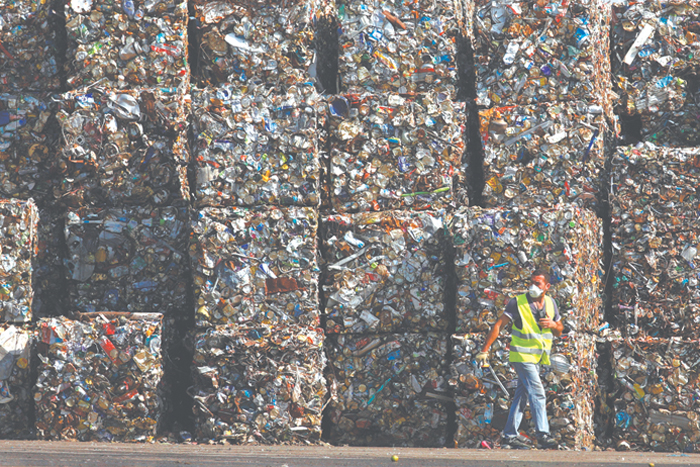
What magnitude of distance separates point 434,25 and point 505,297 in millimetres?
1921

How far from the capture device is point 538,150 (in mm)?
4723

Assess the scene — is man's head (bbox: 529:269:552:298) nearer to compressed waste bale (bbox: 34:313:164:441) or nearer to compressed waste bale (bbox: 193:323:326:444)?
compressed waste bale (bbox: 193:323:326:444)

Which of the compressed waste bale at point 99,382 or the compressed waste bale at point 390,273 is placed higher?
the compressed waste bale at point 390,273

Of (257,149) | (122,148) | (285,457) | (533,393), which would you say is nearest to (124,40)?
(122,148)

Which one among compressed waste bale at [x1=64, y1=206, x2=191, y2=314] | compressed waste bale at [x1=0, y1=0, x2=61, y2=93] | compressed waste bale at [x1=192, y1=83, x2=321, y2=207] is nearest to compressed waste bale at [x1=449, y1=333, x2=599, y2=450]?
compressed waste bale at [x1=192, y1=83, x2=321, y2=207]

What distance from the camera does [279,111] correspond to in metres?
4.64

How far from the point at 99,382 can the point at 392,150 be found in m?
2.49

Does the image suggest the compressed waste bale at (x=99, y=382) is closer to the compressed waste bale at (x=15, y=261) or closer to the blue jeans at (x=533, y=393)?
the compressed waste bale at (x=15, y=261)

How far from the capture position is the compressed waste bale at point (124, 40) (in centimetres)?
476

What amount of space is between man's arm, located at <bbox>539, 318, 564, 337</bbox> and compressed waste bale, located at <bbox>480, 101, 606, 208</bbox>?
2.70 feet

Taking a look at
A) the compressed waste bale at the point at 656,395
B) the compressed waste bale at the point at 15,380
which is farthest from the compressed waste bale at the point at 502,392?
the compressed waste bale at the point at 15,380

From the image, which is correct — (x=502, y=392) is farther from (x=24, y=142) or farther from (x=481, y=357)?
(x=24, y=142)

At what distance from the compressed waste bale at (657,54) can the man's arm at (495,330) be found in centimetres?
187

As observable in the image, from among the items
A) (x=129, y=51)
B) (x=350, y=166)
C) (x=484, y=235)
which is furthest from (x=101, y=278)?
(x=484, y=235)
